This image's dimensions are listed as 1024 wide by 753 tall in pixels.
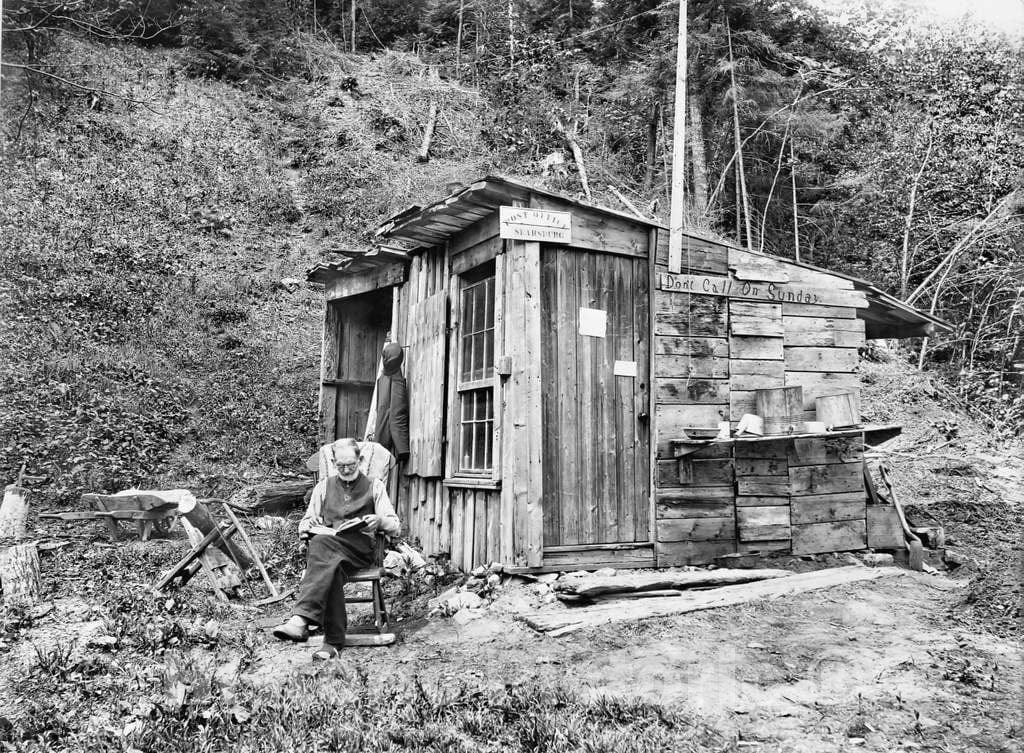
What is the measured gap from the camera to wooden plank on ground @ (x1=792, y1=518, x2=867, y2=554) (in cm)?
796

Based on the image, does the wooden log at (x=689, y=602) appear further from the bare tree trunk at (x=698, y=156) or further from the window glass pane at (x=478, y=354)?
the bare tree trunk at (x=698, y=156)

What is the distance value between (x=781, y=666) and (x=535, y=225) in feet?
13.4

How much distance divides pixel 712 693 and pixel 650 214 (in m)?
15.2

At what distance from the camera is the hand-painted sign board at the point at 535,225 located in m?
6.88

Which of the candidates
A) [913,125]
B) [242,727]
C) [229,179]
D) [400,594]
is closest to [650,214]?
[913,125]

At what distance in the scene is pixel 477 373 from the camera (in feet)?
25.5

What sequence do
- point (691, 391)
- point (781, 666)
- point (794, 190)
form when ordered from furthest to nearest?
point (794, 190)
point (691, 391)
point (781, 666)

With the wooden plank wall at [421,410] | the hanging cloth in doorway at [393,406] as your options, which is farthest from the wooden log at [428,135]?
the hanging cloth in doorway at [393,406]

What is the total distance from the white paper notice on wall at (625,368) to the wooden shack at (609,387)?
0.01 meters

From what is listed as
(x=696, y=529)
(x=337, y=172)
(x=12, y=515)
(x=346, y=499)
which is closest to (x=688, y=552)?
(x=696, y=529)

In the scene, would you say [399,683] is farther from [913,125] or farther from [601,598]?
[913,125]

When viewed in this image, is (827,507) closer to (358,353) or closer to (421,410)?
(421,410)

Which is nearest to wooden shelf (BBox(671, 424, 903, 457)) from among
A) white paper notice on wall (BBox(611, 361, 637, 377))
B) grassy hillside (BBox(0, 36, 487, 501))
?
white paper notice on wall (BBox(611, 361, 637, 377))

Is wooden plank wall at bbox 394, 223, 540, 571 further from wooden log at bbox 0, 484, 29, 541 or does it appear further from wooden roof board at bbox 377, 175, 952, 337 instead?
wooden log at bbox 0, 484, 29, 541
